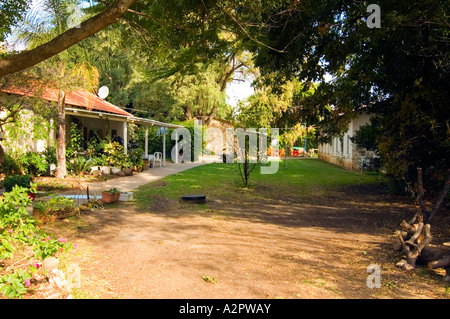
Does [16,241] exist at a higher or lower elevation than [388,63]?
lower

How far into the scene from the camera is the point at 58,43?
15.2 ft

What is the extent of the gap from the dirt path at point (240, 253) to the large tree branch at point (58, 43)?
273 centimetres

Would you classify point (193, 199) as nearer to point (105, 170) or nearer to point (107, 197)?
point (107, 197)

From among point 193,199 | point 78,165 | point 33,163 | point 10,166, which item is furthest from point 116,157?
point 193,199

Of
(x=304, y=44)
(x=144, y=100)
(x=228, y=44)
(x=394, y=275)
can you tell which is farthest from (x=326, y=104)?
(x=144, y=100)

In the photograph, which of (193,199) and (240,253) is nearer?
(240,253)

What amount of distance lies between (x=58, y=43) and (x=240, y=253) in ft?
12.9

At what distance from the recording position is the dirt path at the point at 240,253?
14.4 ft

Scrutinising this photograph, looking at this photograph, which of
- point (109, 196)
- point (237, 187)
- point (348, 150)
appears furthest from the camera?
point (348, 150)

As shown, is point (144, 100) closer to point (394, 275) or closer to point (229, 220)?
point (229, 220)

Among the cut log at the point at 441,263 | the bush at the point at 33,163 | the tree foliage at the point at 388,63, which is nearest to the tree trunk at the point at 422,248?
the cut log at the point at 441,263

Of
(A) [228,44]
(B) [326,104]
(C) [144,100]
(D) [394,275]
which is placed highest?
(C) [144,100]

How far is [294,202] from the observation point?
36.9ft
